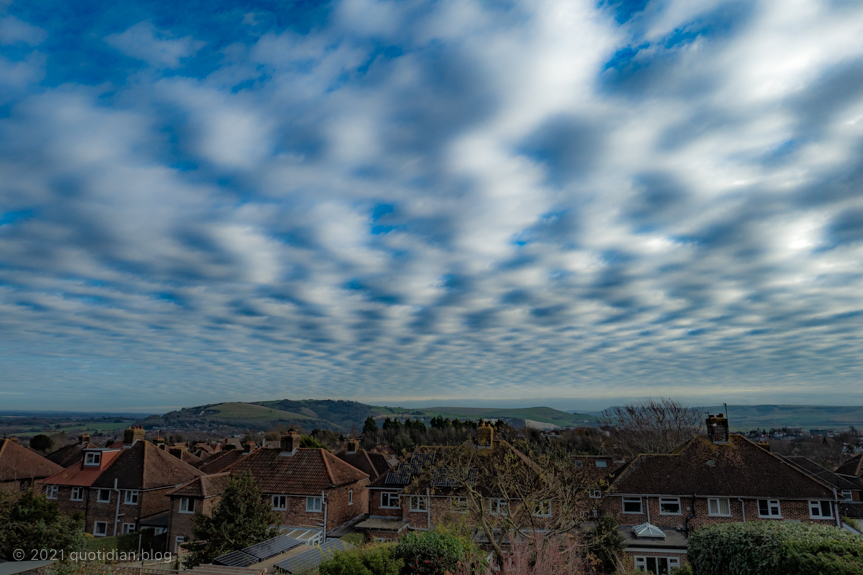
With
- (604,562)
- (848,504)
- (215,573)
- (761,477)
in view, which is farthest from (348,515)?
(848,504)

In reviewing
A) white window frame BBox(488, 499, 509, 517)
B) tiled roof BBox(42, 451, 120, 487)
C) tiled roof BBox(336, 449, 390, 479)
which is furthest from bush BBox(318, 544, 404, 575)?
→ tiled roof BBox(336, 449, 390, 479)

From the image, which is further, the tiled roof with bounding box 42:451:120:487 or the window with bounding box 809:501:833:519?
the tiled roof with bounding box 42:451:120:487

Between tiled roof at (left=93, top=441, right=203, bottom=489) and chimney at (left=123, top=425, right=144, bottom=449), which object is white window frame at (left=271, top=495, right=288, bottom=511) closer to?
tiled roof at (left=93, top=441, right=203, bottom=489)

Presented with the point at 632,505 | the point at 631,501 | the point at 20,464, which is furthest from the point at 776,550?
the point at 20,464

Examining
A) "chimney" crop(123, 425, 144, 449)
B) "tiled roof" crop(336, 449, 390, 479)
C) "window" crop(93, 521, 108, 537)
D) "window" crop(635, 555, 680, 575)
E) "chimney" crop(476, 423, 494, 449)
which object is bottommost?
"window" crop(93, 521, 108, 537)

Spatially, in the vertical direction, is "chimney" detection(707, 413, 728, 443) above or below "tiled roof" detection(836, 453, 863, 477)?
above

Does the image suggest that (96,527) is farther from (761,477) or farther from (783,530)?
(761,477)
